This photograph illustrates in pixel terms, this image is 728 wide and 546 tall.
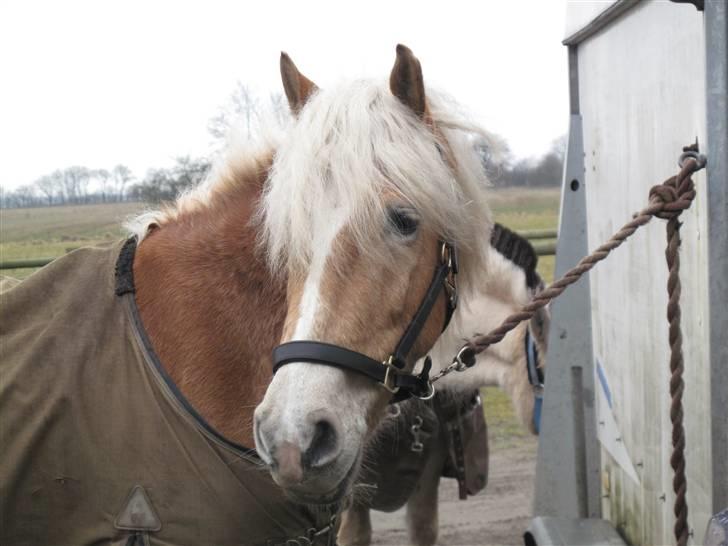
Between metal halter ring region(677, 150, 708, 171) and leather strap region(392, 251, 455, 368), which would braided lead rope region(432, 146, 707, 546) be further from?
leather strap region(392, 251, 455, 368)

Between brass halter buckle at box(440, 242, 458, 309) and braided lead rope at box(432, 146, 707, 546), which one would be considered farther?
brass halter buckle at box(440, 242, 458, 309)

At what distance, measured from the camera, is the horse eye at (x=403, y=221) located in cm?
178

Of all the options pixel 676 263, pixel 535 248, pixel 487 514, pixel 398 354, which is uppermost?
pixel 676 263

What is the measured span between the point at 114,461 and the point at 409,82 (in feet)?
4.05

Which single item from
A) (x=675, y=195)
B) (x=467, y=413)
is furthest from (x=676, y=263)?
(x=467, y=413)

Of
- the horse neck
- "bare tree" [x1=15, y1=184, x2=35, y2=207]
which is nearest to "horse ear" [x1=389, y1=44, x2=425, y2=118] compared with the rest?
the horse neck

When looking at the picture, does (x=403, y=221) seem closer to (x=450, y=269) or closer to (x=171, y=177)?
(x=450, y=269)

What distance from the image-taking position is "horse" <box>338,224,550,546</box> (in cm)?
349

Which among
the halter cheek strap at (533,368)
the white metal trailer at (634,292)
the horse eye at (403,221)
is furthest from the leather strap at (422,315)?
the halter cheek strap at (533,368)

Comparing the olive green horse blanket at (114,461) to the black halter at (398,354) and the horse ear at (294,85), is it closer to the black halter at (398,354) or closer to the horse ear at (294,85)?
the black halter at (398,354)

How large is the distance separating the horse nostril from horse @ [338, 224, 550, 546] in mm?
1898

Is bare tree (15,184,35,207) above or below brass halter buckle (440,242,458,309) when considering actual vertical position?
above

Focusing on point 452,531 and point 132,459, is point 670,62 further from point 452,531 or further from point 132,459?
point 452,531

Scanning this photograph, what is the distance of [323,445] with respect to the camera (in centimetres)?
156
